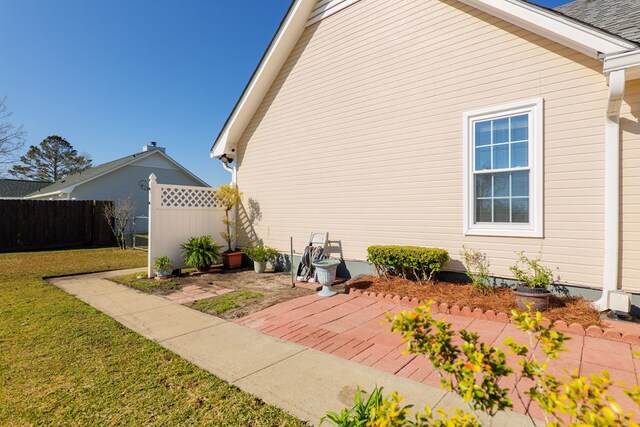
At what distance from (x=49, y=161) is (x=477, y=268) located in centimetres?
4316

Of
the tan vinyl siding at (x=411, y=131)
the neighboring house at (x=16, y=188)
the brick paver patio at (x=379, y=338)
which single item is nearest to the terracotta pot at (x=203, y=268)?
the tan vinyl siding at (x=411, y=131)

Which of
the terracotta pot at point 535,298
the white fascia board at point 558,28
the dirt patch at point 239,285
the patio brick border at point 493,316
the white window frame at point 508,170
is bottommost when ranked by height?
the dirt patch at point 239,285

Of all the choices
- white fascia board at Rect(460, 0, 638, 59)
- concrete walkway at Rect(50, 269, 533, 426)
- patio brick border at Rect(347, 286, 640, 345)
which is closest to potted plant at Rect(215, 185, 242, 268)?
concrete walkway at Rect(50, 269, 533, 426)

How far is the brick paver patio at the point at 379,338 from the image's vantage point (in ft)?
9.55

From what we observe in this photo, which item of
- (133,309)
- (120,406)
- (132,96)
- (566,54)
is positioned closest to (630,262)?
(566,54)

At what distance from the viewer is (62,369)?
123 inches

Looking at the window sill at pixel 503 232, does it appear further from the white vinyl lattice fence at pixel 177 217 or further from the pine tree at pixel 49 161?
the pine tree at pixel 49 161

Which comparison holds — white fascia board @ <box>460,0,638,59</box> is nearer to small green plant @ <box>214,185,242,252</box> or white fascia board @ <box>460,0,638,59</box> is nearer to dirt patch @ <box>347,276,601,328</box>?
dirt patch @ <box>347,276,601,328</box>

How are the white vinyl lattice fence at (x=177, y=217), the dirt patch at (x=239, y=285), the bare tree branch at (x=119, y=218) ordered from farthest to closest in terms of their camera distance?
the bare tree branch at (x=119, y=218)
the white vinyl lattice fence at (x=177, y=217)
the dirt patch at (x=239, y=285)

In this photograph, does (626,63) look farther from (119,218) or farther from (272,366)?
(119,218)

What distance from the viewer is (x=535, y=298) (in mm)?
4168

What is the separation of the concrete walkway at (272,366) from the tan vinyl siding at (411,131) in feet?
10.9

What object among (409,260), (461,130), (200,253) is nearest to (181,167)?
(200,253)

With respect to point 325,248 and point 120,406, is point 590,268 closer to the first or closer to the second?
point 325,248
